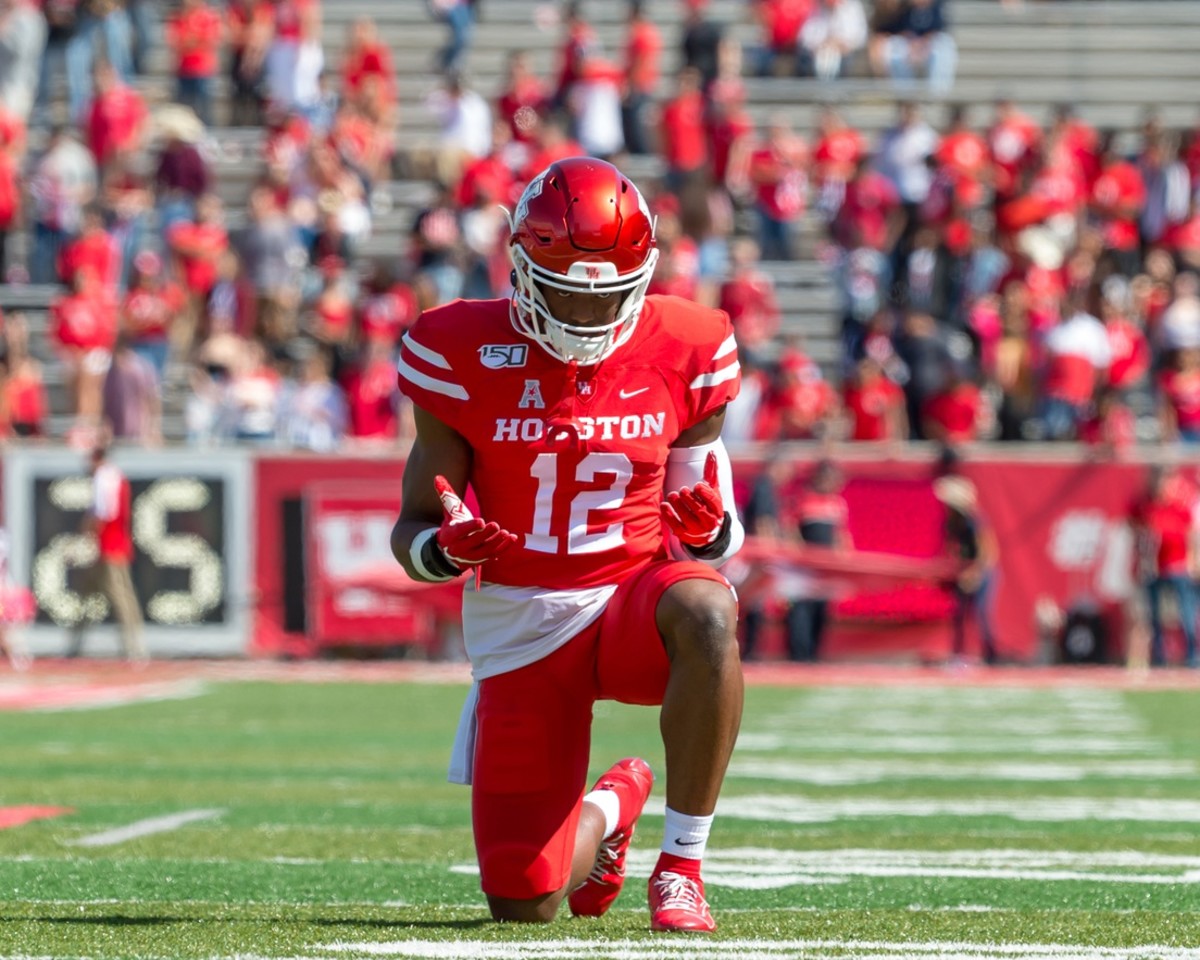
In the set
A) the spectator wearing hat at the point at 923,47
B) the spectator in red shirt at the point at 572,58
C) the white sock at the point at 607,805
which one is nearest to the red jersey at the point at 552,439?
the white sock at the point at 607,805

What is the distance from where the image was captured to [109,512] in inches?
569

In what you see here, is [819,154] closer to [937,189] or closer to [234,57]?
[937,189]

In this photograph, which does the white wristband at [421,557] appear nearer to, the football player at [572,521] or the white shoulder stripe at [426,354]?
the football player at [572,521]

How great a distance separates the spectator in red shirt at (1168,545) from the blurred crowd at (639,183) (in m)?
0.63

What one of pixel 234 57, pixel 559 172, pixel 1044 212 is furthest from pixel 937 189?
pixel 559 172

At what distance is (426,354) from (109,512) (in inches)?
400

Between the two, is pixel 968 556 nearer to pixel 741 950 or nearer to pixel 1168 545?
pixel 1168 545

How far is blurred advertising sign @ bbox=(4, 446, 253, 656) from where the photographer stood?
14.9 meters

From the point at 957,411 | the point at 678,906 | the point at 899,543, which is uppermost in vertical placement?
the point at 678,906

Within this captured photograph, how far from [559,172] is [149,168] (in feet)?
48.2

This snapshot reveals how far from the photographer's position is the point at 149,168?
1877cm

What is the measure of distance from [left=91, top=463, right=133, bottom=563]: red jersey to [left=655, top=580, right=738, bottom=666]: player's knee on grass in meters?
10.5

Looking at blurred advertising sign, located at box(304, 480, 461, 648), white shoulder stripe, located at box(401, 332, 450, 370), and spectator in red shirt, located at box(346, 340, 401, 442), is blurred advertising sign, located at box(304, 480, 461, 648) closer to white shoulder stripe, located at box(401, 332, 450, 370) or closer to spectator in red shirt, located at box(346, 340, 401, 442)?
spectator in red shirt, located at box(346, 340, 401, 442)

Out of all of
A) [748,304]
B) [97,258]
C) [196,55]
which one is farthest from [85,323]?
[748,304]
